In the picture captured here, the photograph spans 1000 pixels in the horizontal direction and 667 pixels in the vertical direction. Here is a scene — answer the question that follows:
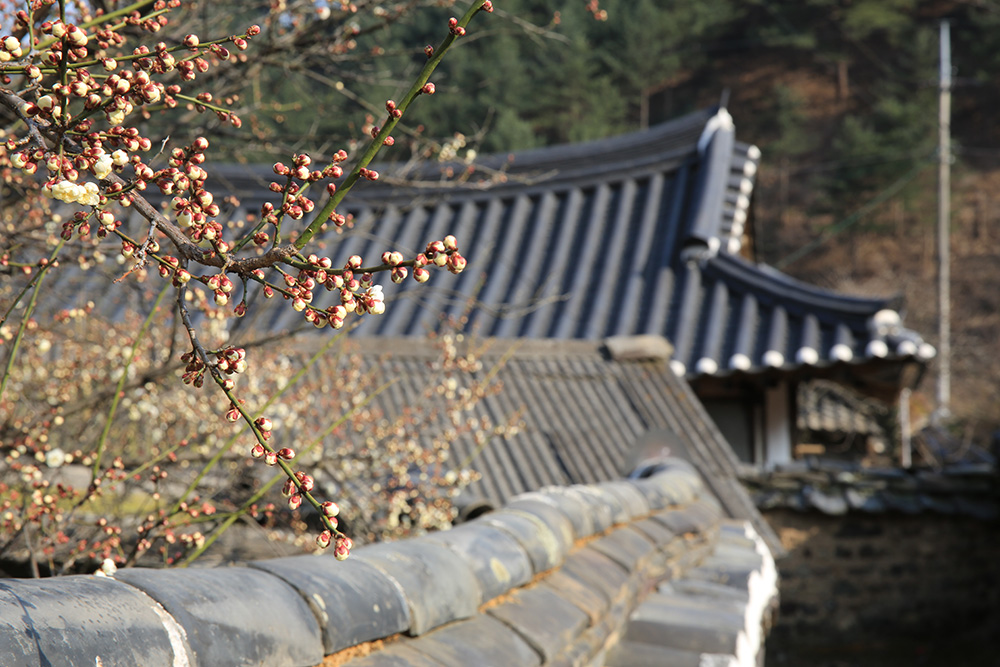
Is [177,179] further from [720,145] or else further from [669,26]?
[669,26]

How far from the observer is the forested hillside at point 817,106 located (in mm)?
22281

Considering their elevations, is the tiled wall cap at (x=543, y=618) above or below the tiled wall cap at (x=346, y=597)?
below

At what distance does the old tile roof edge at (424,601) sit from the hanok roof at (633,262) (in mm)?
3080

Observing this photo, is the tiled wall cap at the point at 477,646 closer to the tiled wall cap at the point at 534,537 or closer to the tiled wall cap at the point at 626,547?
the tiled wall cap at the point at 534,537

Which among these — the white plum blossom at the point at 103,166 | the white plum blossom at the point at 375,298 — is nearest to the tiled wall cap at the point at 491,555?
the white plum blossom at the point at 375,298

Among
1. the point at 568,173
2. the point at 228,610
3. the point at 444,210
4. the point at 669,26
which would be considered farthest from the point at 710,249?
the point at 669,26

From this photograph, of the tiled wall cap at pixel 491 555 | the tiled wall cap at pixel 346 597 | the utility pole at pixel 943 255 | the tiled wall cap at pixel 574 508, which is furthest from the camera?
the utility pole at pixel 943 255

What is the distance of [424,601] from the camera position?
1.65 metres

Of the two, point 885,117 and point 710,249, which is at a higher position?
point 885,117

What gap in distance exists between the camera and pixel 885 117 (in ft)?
85.8

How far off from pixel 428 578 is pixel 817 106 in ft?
112

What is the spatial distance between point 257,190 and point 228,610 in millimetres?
8613

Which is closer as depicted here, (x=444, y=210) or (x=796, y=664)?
(x=796, y=664)

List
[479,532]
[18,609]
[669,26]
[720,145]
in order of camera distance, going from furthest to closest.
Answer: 1. [669,26]
2. [720,145]
3. [479,532]
4. [18,609]
